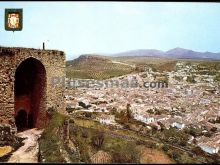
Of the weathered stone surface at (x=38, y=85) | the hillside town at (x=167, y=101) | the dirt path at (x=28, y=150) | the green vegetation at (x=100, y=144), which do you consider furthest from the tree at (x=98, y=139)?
the hillside town at (x=167, y=101)

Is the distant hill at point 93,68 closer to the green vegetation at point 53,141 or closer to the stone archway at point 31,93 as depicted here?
the stone archway at point 31,93

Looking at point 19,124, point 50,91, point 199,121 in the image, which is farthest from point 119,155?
point 199,121

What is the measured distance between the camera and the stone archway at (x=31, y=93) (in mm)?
13508

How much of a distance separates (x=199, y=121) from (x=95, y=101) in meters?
13.4

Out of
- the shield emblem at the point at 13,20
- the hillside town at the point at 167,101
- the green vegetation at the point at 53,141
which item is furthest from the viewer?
the hillside town at the point at 167,101

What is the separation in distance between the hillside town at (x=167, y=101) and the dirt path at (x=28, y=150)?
1653 centimetres

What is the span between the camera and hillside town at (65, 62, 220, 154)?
35562 millimetres

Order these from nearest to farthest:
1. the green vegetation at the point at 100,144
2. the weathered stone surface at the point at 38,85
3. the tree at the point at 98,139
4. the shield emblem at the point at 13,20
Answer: the green vegetation at the point at 100,144, the shield emblem at the point at 13,20, the weathered stone surface at the point at 38,85, the tree at the point at 98,139

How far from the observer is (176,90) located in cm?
5341

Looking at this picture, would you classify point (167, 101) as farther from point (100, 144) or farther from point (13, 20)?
point (13, 20)

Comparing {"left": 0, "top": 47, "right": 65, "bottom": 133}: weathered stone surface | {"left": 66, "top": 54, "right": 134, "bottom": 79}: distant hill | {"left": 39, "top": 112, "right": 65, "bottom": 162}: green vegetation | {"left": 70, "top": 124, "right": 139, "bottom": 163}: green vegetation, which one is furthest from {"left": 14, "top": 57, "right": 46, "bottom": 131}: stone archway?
{"left": 66, "top": 54, "right": 134, "bottom": 79}: distant hill

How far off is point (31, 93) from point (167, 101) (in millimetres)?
36120

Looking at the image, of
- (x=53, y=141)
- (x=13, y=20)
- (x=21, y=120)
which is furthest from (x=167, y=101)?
(x=53, y=141)

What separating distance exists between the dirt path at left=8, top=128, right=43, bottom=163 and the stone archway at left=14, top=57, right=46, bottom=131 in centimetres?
107
